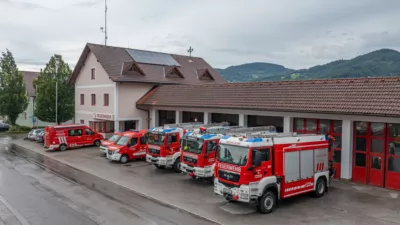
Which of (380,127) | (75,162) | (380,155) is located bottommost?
(75,162)

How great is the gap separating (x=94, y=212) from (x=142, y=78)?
2146 cm

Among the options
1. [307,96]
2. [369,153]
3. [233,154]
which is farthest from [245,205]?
[307,96]

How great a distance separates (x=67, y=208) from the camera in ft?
41.9

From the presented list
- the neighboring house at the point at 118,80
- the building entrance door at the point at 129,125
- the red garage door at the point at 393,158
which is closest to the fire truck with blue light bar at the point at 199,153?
the red garage door at the point at 393,158

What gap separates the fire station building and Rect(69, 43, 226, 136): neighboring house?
9302 mm

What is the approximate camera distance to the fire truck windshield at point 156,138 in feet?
65.0

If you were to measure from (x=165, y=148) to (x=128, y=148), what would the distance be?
14.9 ft

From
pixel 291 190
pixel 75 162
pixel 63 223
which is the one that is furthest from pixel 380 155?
pixel 75 162

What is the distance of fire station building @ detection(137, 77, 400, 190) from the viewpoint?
1614 cm

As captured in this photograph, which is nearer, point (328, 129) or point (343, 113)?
point (343, 113)

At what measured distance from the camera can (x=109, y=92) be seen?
32.0 metres

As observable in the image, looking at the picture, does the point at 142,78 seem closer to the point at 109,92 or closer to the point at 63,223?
the point at 109,92

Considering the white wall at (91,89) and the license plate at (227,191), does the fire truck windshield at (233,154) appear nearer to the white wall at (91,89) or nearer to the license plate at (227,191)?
the license plate at (227,191)

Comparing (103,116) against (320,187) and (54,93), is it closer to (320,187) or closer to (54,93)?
(54,93)
